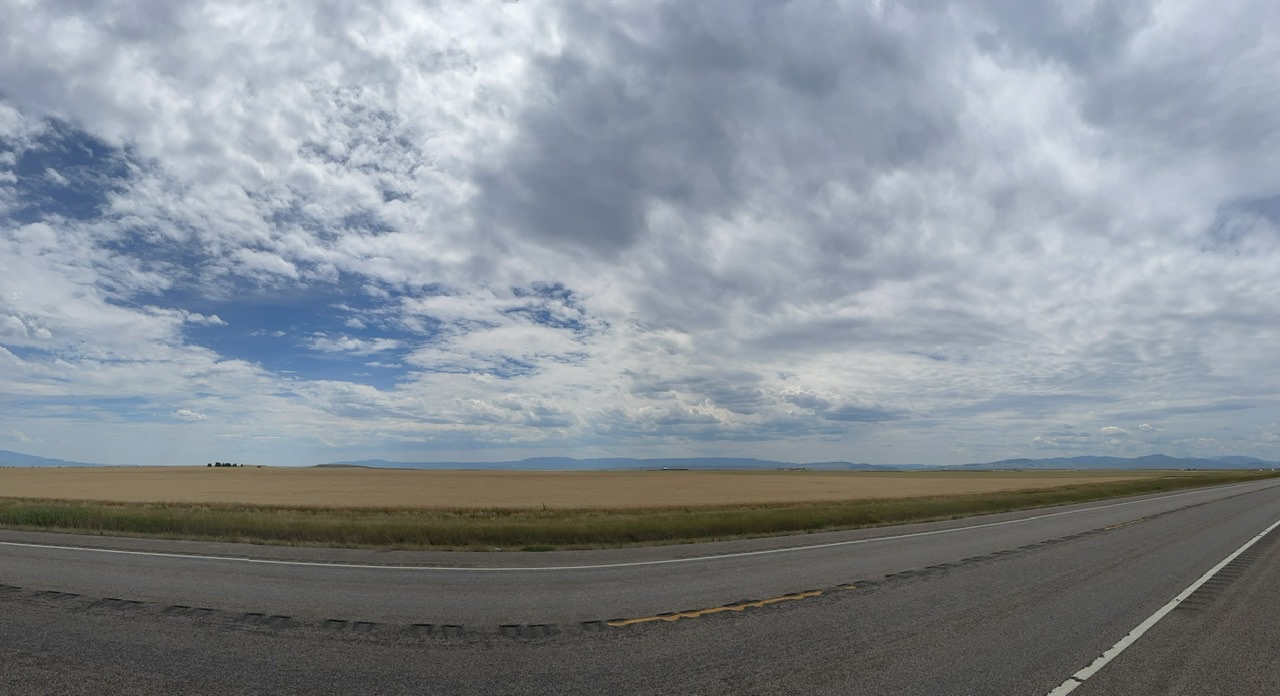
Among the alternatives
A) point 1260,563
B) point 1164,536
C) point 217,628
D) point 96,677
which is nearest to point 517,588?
point 217,628

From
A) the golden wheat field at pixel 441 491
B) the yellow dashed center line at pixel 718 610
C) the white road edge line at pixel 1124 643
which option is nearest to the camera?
the white road edge line at pixel 1124 643

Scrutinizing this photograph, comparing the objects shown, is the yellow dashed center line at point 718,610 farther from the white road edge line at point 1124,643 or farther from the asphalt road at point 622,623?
the white road edge line at point 1124,643

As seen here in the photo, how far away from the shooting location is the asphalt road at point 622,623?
5977 mm

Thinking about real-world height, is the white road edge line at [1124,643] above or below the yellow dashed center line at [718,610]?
below

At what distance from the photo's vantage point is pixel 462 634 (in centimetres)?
744

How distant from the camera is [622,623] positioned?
7902 mm

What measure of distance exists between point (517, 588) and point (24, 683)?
19.1ft

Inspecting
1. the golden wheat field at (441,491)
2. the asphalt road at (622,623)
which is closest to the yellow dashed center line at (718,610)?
the asphalt road at (622,623)

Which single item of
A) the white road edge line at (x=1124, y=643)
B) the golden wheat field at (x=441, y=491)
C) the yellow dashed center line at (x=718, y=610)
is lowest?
the golden wheat field at (x=441, y=491)

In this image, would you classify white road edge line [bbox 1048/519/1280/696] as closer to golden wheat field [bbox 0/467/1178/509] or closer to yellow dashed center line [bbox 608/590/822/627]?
yellow dashed center line [bbox 608/590/822/627]

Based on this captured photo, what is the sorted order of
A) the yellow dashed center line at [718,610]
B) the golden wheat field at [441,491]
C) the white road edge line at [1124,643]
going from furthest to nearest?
the golden wheat field at [441,491] < the yellow dashed center line at [718,610] < the white road edge line at [1124,643]

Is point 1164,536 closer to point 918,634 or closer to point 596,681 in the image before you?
point 918,634

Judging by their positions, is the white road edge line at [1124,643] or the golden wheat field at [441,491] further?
the golden wheat field at [441,491]

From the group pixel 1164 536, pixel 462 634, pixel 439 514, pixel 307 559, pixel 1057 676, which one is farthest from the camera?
pixel 439 514
